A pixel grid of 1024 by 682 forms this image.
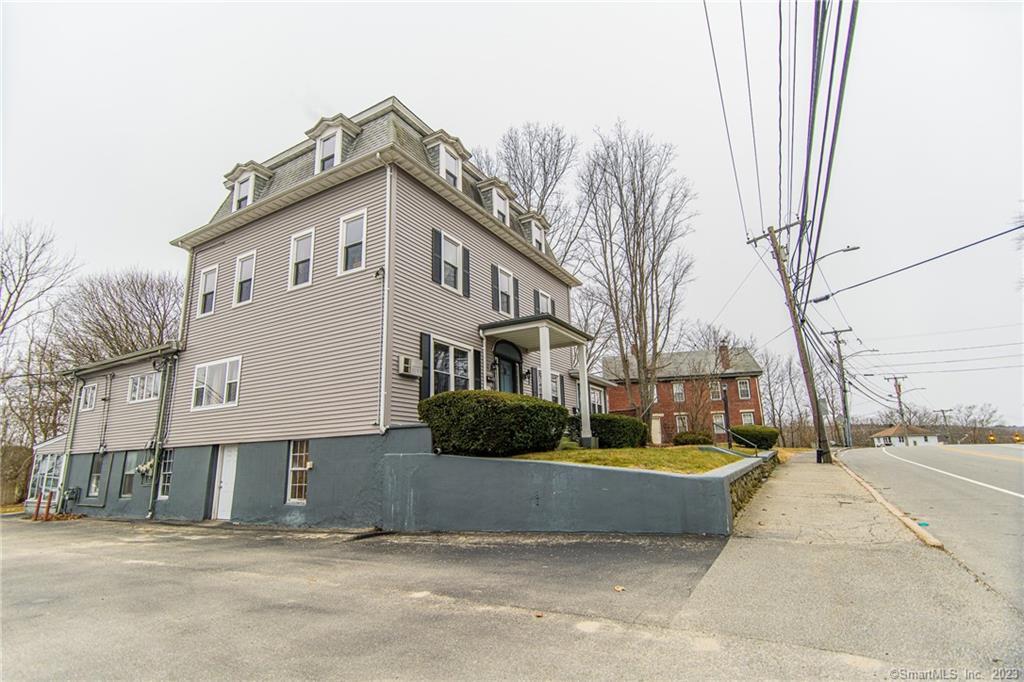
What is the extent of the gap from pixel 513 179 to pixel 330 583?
19160 millimetres

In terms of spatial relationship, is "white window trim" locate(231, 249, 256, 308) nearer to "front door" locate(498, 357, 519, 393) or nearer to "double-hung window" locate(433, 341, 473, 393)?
"double-hung window" locate(433, 341, 473, 393)

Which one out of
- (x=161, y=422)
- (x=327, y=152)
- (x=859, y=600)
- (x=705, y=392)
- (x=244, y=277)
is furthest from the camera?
(x=705, y=392)

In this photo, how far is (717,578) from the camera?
4641mm

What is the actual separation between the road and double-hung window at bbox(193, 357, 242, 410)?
14.5 m

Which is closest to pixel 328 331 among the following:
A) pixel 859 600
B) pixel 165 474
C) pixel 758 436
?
pixel 165 474

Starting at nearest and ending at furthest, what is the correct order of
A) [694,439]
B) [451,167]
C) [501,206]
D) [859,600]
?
1. [859,600]
2. [451,167]
3. [501,206]
4. [694,439]

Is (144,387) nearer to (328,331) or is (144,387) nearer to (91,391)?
(91,391)

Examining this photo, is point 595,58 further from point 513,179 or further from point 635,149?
point 513,179

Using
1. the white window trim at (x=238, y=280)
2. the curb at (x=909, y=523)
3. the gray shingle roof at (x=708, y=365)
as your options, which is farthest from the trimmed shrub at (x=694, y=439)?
the white window trim at (x=238, y=280)

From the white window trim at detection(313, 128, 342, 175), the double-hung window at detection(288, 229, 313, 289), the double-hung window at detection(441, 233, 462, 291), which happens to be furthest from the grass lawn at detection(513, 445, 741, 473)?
the white window trim at detection(313, 128, 342, 175)

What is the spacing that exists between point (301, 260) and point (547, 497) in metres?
8.93

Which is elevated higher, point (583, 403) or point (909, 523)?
point (583, 403)

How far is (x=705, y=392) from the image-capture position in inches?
1308

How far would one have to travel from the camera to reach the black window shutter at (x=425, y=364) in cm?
1095
